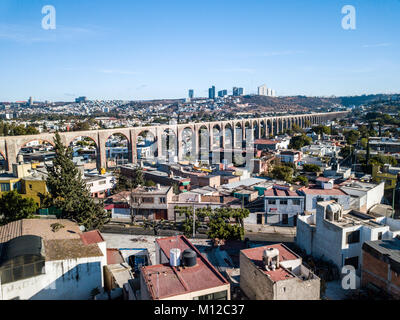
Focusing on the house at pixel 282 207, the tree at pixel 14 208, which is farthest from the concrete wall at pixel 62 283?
the house at pixel 282 207

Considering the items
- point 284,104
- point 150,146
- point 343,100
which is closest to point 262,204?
point 150,146

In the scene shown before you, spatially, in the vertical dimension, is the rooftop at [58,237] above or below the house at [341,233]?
above

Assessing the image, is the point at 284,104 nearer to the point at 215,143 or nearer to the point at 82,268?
the point at 215,143

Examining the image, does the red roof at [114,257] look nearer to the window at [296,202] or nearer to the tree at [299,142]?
the window at [296,202]

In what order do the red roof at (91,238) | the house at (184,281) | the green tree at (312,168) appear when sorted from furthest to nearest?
1. the green tree at (312,168)
2. the red roof at (91,238)
3. the house at (184,281)

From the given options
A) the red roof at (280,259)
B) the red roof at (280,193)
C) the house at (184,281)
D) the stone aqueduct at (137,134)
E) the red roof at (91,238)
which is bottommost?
the red roof at (280,193)
